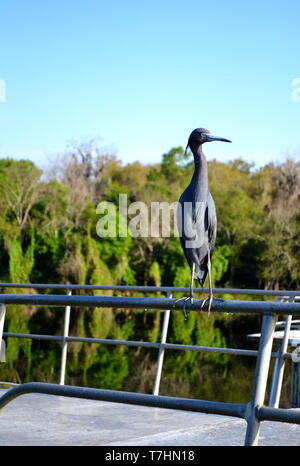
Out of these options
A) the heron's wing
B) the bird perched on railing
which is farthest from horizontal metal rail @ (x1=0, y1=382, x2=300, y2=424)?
the heron's wing

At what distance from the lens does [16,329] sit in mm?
34469

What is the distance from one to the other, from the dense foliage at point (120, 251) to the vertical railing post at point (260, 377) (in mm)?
28953

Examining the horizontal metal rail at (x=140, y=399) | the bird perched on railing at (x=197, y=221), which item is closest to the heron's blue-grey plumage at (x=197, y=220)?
the bird perched on railing at (x=197, y=221)

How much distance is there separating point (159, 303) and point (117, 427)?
2.80m

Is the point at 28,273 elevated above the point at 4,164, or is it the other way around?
the point at 4,164

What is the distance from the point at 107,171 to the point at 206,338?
39.2 meters

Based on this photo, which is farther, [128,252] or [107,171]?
[107,171]

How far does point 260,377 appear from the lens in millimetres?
2598

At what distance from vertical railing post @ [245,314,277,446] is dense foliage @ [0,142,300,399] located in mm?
28953

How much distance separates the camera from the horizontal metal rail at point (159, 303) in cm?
258

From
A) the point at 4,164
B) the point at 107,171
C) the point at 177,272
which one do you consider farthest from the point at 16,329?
the point at 107,171

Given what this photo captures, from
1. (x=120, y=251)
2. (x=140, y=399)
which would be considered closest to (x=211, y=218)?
(x=140, y=399)
